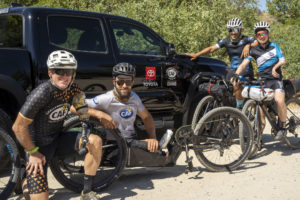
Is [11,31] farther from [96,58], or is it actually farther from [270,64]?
[270,64]

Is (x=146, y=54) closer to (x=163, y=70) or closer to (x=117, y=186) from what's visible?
(x=163, y=70)

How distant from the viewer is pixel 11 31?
17.2 feet

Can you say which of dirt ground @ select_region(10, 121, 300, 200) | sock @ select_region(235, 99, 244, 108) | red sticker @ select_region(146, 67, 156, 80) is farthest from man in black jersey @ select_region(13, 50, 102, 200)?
sock @ select_region(235, 99, 244, 108)

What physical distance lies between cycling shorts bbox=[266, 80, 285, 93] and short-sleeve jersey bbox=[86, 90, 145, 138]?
2589 millimetres

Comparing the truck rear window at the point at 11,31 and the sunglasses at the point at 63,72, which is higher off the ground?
the truck rear window at the point at 11,31

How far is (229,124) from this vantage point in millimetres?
5176

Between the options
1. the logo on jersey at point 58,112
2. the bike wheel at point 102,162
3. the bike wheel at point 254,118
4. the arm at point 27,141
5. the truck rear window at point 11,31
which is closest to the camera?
the arm at point 27,141

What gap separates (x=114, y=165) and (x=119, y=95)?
2.61 feet

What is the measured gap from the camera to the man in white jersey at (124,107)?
4.34 m

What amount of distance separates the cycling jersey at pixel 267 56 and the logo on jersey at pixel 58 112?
3.38 m

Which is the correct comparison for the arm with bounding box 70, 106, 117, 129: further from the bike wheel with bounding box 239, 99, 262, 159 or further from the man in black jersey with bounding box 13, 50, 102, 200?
the bike wheel with bounding box 239, 99, 262, 159

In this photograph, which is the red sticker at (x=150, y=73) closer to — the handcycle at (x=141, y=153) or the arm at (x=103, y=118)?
the handcycle at (x=141, y=153)

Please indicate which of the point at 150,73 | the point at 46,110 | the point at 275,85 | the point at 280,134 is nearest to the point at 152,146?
the point at 46,110

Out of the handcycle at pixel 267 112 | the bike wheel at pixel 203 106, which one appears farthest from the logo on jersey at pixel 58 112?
the handcycle at pixel 267 112
